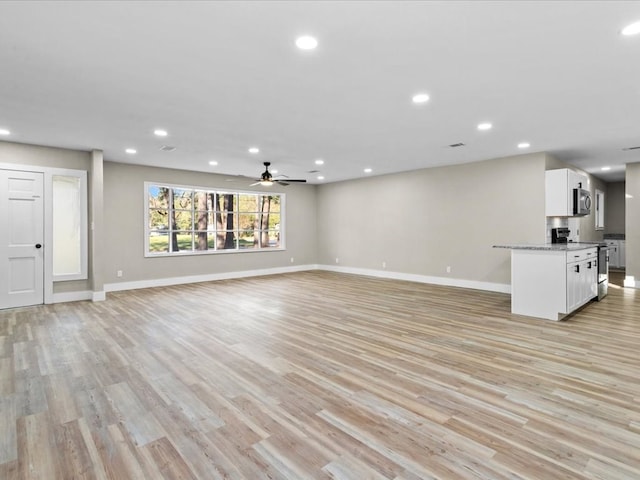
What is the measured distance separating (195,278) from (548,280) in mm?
7216

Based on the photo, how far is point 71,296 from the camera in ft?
20.3

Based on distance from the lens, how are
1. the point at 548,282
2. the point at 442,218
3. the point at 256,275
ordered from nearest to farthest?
the point at 548,282, the point at 442,218, the point at 256,275

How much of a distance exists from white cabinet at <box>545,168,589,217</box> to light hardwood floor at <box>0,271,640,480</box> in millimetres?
1995

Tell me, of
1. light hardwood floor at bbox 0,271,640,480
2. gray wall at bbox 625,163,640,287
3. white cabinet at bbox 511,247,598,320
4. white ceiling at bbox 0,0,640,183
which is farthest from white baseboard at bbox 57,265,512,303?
gray wall at bbox 625,163,640,287

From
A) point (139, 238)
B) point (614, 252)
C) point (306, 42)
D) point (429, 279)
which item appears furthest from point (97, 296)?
point (614, 252)

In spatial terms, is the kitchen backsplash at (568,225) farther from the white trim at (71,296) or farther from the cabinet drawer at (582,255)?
the white trim at (71,296)

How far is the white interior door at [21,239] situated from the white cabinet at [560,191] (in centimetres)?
892

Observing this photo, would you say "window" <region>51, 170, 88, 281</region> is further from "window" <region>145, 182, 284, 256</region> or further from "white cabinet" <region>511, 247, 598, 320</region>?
"white cabinet" <region>511, 247, 598, 320</region>

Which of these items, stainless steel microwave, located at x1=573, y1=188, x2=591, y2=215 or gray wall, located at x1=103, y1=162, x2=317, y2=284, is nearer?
stainless steel microwave, located at x1=573, y1=188, x2=591, y2=215

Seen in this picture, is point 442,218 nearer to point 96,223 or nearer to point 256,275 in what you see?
point 256,275

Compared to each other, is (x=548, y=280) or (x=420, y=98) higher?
(x=420, y=98)

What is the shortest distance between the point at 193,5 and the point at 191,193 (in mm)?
6821

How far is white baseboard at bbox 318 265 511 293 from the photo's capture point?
694cm

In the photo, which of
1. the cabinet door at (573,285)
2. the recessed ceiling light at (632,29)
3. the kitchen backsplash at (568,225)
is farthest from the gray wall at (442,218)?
the recessed ceiling light at (632,29)
